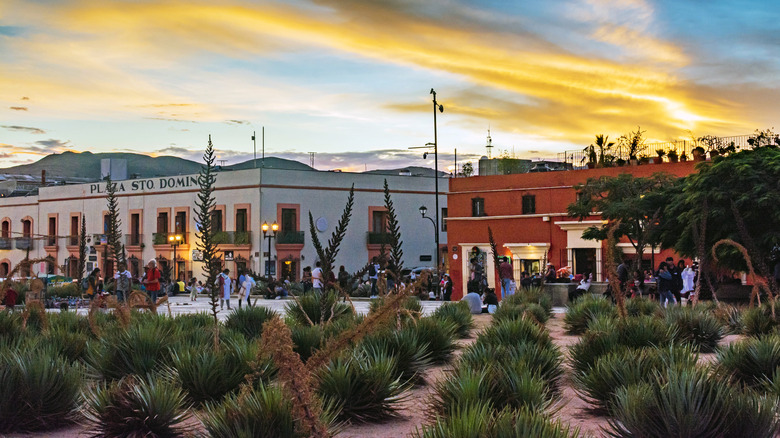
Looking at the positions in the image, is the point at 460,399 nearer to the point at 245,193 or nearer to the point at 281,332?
the point at 281,332

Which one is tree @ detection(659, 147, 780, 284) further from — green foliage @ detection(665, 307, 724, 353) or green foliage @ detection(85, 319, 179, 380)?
green foliage @ detection(85, 319, 179, 380)

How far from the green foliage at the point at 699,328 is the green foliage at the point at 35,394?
8.77m

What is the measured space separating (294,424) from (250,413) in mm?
372

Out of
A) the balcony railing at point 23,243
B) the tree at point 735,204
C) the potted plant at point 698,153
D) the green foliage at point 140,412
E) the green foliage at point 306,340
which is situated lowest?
the green foliage at point 140,412

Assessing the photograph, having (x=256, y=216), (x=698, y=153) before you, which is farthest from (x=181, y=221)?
(x=698, y=153)

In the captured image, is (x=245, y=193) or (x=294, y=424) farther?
(x=245, y=193)

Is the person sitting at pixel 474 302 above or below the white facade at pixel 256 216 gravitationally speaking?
below

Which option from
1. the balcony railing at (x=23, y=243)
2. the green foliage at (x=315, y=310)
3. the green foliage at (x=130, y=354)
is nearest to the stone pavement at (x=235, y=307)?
the green foliage at (x=315, y=310)

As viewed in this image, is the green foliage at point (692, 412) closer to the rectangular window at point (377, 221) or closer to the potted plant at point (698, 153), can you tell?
the potted plant at point (698, 153)

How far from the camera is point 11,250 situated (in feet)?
234

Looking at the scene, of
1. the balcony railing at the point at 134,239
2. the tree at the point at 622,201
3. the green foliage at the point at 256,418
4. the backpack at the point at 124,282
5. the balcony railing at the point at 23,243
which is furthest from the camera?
the balcony railing at the point at 23,243

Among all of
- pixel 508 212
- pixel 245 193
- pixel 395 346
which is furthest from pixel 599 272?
pixel 395 346

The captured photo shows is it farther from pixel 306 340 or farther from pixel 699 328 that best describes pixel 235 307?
pixel 699 328

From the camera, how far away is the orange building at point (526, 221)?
147ft
